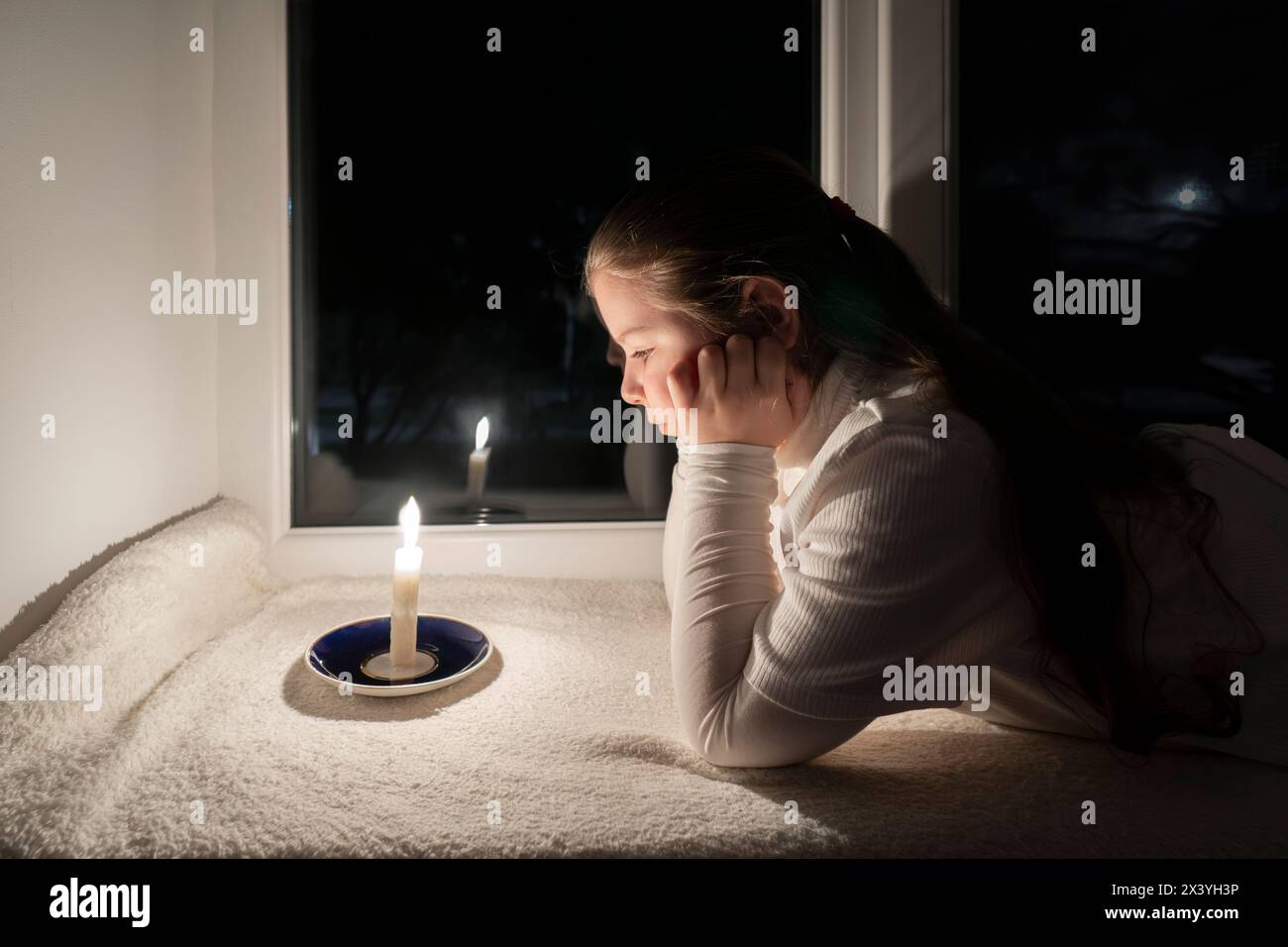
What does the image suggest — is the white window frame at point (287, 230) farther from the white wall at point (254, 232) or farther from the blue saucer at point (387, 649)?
the blue saucer at point (387, 649)

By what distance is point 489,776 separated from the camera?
0.70 m

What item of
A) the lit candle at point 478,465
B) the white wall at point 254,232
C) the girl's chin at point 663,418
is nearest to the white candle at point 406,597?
the girl's chin at point 663,418

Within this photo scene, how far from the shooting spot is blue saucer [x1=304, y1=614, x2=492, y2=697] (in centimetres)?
86

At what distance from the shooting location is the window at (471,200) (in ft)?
4.16

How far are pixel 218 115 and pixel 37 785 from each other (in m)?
1.06

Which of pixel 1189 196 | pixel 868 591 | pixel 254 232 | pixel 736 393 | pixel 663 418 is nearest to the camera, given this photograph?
pixel 868 591

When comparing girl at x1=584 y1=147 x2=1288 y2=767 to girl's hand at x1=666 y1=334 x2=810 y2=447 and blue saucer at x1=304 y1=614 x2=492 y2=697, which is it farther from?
blue saucer at x1=304 y1=614 x2=492 y2=697

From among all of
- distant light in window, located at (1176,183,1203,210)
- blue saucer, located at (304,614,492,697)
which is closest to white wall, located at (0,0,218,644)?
blue saucer, located at (304,614,492,697)

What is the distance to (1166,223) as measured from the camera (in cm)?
115

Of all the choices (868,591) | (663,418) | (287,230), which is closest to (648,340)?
(663,418)

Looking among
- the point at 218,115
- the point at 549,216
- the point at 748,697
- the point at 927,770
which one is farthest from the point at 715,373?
the point at 218,115

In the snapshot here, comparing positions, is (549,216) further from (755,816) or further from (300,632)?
(755,816)

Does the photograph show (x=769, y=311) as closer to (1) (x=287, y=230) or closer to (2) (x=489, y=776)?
(2) (x=489, y=776)

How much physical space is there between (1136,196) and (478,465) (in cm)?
114
